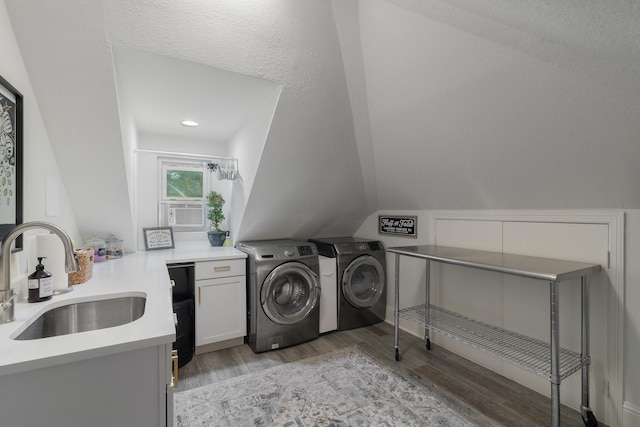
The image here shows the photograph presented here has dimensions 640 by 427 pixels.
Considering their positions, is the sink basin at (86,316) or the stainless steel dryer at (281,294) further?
the stainless steel dryer at (281,294)

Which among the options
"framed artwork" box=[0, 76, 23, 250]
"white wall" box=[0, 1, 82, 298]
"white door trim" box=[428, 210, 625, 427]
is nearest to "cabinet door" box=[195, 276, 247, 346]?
"white wall" box=[0, 1, 82, 298]

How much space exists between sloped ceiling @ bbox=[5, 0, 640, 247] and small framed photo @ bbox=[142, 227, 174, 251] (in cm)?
69

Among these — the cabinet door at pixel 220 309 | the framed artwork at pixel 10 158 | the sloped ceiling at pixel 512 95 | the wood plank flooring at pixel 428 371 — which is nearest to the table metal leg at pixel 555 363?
the wood plank flooring at pixel 428 371

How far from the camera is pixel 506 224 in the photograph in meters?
2.16

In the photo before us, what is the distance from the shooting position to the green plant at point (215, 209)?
3.13m

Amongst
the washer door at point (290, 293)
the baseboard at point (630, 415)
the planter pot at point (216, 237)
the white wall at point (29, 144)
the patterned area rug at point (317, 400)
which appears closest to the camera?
the white wall at point (29, 144)

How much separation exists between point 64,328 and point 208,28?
1.62 metres

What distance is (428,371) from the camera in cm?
221

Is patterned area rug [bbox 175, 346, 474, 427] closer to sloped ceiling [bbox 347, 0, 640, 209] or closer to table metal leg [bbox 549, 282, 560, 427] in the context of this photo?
table metal leg [bbox 549, 282, 560, 427]

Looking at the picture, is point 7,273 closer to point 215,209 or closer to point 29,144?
point 29,144

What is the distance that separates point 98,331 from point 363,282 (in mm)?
2543

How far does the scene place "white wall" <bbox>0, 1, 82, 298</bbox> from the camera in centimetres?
124

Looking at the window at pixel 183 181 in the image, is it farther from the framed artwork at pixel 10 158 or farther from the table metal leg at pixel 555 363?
the table metal leg at pixel 555 363

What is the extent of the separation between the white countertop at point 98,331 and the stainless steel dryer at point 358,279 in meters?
1.64
